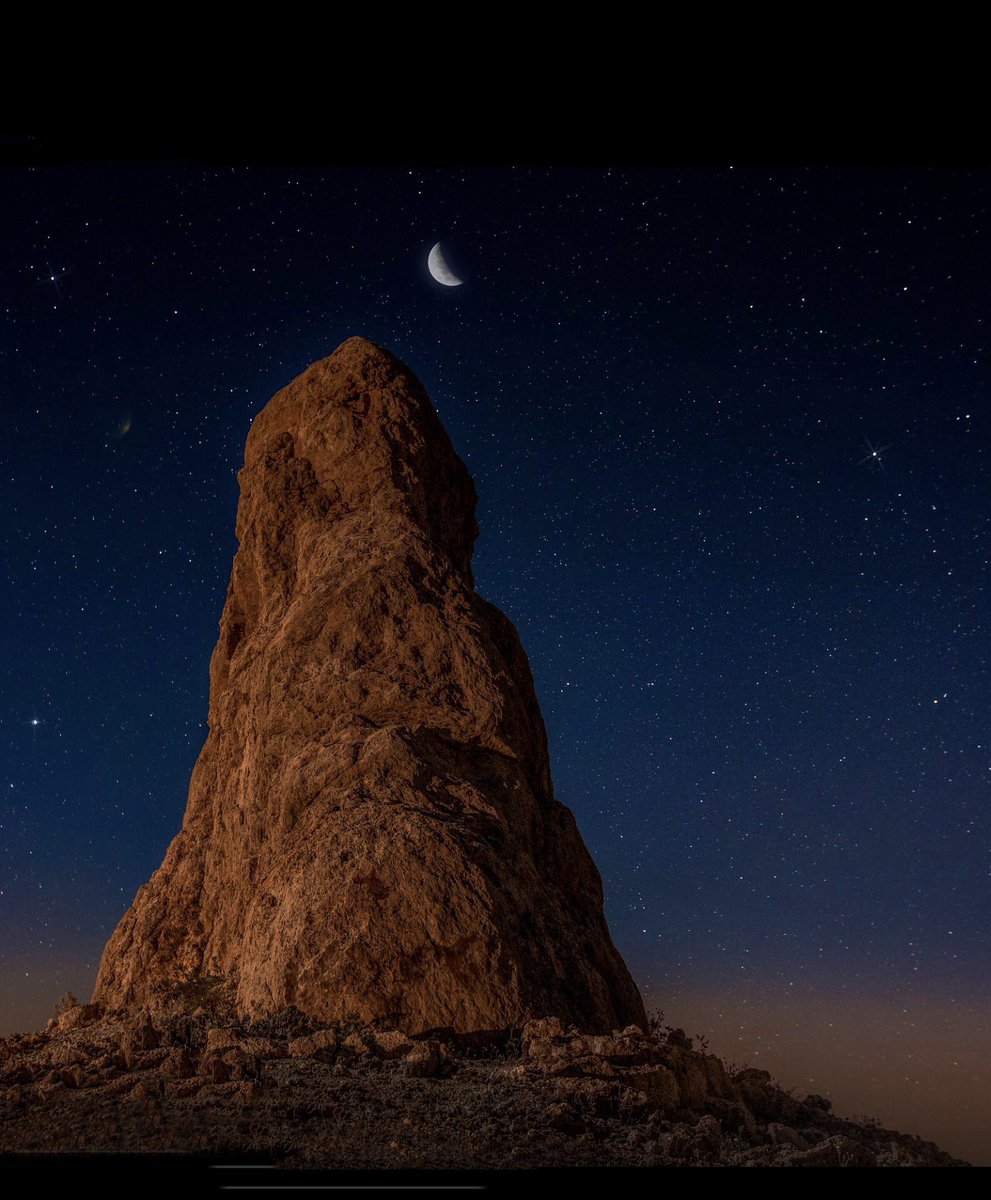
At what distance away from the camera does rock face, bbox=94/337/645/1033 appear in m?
11.9

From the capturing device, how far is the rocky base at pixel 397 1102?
721cm

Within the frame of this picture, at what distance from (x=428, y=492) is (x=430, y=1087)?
13.1 m

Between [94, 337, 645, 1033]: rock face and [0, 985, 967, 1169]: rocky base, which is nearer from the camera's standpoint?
[0, 985, 967, 1169]: rocky base

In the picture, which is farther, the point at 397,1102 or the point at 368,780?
the point at 368,780

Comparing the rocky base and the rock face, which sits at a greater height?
the rock face

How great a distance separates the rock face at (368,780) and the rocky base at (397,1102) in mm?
949

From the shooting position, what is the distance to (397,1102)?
8266mm

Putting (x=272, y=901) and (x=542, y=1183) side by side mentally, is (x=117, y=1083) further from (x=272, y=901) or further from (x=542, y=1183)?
(x=542, y=1183)

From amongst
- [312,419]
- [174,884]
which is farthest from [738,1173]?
[312,419]

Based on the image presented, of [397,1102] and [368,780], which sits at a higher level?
[368,780]

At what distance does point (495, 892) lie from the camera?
41.4 ft

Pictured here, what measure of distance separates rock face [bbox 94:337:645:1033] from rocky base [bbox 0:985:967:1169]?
0.95 m

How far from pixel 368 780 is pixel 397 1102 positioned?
19.9 ft

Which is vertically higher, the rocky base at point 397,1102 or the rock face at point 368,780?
the rock face at point 368,780
